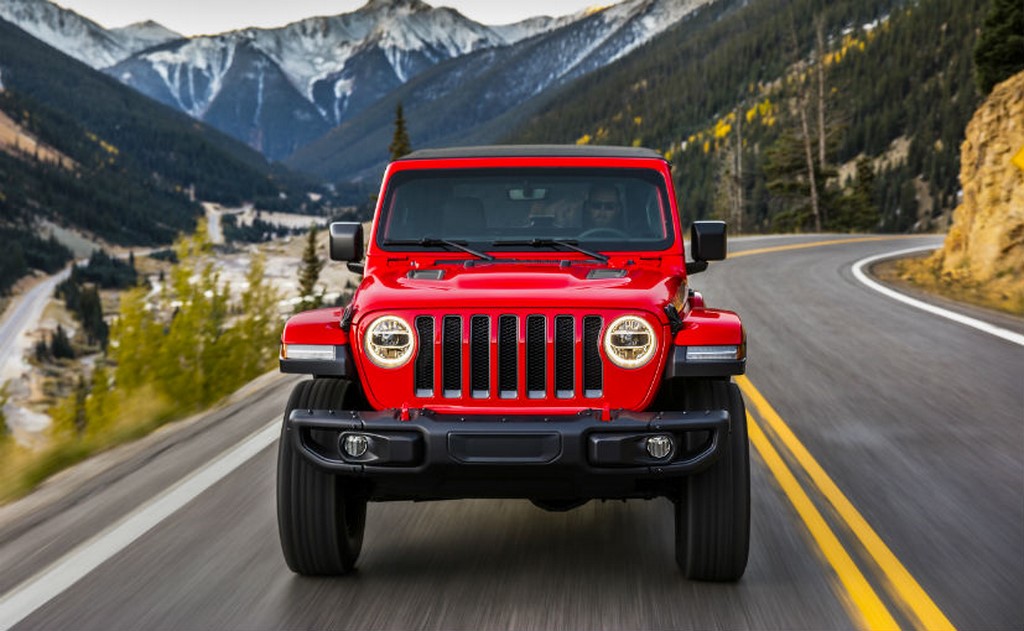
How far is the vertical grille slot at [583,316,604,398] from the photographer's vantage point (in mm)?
4215

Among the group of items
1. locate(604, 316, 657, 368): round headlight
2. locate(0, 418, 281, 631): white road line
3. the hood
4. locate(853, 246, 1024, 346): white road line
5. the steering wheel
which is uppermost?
the steering wheel

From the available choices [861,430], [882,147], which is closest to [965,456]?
[861,430]

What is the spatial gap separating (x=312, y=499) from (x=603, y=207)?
2.20 meters

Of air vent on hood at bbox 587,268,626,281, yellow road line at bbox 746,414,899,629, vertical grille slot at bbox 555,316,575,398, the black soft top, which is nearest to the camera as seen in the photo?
yellow road line at bbox 746,414,899,629

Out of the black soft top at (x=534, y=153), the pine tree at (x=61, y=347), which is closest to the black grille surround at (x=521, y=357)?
the black soft top at (x=534, y=153)

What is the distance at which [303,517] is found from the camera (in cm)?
439

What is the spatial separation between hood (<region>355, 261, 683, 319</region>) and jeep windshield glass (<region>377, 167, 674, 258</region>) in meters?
0.45

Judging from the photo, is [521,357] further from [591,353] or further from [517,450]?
[517,450]

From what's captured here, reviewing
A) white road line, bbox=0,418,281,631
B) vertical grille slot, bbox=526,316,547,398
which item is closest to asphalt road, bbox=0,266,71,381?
white road line, bbox=0,418,281,631

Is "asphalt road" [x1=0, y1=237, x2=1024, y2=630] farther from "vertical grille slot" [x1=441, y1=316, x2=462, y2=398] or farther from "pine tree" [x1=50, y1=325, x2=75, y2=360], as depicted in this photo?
"pine tree" [x1=50, y1=325, x2=75, y2=360]

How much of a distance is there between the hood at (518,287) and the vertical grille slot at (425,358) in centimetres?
7

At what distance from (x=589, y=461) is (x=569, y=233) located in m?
1.81

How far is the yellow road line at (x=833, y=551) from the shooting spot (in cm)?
409

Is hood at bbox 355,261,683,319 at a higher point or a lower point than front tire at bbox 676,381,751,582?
higher
